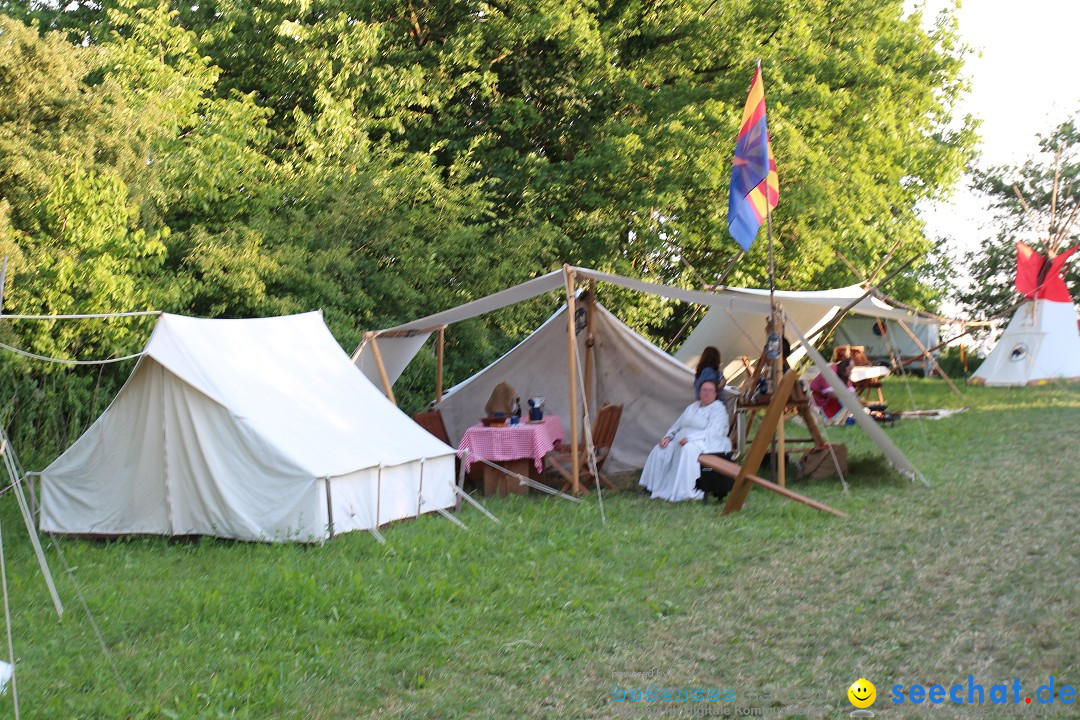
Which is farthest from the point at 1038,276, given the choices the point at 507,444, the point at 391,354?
the point at 507,444

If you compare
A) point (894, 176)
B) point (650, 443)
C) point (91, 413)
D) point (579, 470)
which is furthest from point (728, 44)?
point (91, 413)

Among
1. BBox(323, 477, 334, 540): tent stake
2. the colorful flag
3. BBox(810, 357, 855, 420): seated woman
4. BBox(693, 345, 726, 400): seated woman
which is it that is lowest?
BBox(323, 477, 334, 540): tent stake

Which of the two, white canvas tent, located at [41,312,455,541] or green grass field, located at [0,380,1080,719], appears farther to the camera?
white canvas tent, located at [41,312,455,541]

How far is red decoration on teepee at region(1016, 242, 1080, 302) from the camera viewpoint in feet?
62.4

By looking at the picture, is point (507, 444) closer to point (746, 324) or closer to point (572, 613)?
point (572, 613)

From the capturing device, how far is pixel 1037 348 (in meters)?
18.6

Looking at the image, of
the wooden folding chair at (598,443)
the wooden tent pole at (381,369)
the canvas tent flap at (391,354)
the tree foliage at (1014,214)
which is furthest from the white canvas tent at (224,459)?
the tree foliage at (1014,214)

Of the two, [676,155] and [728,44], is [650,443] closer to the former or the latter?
[676,155]

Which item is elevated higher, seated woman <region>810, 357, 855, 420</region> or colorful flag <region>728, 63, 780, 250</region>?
colorful flag <region>728, 63, 780, 250</region>

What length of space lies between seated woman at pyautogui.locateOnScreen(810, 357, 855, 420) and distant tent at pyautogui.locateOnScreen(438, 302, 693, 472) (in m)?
3.90

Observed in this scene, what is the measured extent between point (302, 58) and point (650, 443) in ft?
23.2

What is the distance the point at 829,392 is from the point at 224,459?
8.60 metres

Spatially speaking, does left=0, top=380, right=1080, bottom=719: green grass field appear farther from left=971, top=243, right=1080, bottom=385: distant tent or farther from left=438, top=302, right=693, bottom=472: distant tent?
left=971, top=243, right=1080, bottom=385: distant tent

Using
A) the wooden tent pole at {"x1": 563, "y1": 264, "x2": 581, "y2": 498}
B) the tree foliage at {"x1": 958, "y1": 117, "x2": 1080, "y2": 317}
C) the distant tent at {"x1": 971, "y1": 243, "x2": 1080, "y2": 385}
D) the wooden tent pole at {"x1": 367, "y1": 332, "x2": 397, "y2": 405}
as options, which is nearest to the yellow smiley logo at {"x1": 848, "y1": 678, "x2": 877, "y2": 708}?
the wooden tent pole at {"x1": 563, "y1": 264, "x2": 581, "y2": 498}
